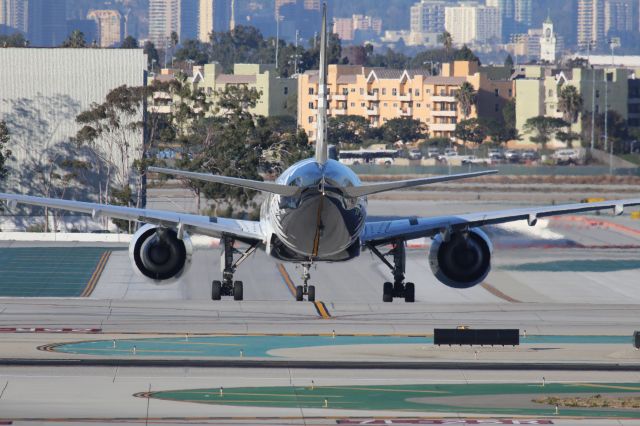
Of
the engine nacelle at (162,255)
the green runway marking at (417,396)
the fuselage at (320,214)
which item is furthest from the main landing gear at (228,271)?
the green runway marking at (417,396)

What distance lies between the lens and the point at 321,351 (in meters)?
67.6

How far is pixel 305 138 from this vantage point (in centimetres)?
13975

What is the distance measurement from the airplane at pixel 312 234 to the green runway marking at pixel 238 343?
322cm

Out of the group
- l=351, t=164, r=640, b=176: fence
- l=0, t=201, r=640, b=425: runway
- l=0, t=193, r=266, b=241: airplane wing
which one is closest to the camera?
l=0, t=201, r=640, b=425: runway

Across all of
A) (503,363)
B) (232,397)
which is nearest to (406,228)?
(503,363)

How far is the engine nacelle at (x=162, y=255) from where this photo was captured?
208 feet

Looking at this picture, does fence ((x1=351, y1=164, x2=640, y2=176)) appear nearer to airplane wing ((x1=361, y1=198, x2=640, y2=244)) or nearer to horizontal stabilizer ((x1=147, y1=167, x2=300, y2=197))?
airplane wing ((x1=361, y1=198, x2=640, y2=244))

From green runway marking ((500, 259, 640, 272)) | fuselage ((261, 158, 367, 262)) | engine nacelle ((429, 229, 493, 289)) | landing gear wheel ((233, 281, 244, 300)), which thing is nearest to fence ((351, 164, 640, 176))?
green runway marking ((500, 259, 640, 272))

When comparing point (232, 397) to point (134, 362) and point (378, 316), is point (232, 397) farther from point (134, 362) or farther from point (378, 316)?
point (378, 316)

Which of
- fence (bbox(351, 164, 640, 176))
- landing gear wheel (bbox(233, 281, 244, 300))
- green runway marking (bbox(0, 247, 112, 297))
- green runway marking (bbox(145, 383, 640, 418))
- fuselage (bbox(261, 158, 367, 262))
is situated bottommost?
green runway marking (bbox(0, 247, 112, 297))

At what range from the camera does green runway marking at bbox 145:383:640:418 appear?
54.5 metres

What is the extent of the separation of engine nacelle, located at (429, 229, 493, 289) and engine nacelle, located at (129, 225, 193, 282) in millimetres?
11364

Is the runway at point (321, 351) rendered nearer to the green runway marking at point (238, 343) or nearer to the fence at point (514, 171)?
the green runway marking at point (238, 343)

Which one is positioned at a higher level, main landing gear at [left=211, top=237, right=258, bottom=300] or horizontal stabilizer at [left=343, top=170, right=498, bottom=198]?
horizontal stabilizer at [left=343, top=170, right=498, bottom=198]
